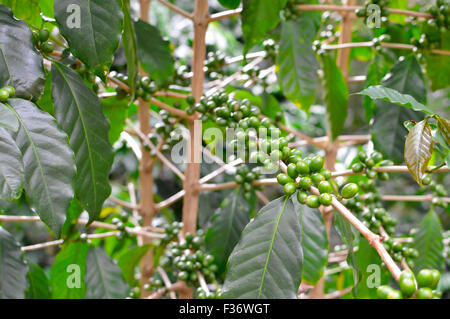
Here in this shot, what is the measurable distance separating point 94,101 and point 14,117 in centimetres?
21

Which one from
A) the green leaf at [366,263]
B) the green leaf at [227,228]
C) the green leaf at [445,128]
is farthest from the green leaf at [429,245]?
the green leaf at [445,128]

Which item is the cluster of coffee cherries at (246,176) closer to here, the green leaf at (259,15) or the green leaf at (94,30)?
the green leaf at (259,15)

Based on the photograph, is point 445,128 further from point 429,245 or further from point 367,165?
point 429,245

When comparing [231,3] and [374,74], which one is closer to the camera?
[231,3]

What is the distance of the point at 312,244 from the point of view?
3.08ft

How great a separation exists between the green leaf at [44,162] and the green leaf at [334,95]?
78 cm

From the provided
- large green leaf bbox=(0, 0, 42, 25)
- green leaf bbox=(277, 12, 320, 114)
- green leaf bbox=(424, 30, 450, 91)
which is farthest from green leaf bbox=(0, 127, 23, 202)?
green leaf bbox=(424, 30, 450, 91)

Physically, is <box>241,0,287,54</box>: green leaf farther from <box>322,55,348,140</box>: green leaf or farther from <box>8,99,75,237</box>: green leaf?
<box>8,99,75,237</box>: green leaf

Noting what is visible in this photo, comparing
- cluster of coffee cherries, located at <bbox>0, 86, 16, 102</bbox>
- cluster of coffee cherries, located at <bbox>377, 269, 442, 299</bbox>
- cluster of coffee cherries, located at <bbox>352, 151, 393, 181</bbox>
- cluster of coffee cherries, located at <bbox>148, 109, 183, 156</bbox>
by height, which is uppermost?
cluster of coffee cherries, located at <bbox>0, 86, 16, 102</bbox>

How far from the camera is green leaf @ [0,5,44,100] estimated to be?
627mm

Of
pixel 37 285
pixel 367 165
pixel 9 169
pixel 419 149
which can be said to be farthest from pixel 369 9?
pixel 37 285

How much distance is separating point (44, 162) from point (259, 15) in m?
0.54
